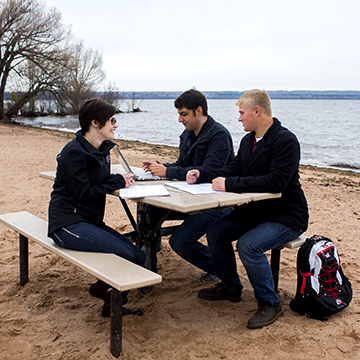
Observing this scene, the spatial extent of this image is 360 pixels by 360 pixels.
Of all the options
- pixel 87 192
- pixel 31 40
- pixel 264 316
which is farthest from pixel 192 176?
pixel 31 40

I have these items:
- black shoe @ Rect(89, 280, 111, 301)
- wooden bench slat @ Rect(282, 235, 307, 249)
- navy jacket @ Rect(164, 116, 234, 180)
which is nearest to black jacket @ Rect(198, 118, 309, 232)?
wooden bench slat @ Rect(282, 235, 307, 249)

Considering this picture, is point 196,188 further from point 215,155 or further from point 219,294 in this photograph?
point 219,294

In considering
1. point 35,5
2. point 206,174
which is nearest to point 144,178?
point 206,174

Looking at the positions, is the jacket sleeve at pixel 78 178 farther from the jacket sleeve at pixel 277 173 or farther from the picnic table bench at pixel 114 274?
the jacket sleeve at pixel 277 173

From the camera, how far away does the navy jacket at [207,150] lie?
3646 millimetres

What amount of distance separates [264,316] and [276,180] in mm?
1026

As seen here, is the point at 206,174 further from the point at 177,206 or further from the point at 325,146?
the point at 325,146

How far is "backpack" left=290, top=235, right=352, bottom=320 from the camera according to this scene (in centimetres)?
293

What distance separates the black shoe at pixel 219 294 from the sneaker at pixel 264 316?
0.41 m

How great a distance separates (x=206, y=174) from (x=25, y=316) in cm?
190

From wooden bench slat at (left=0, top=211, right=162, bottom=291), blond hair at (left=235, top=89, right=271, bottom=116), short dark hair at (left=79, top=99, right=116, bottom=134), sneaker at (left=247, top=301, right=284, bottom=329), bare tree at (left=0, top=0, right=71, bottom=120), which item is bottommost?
sneaker at (left=247, top=301, right=284, bottom=329)

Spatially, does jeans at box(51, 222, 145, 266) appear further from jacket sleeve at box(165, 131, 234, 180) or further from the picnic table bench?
jacket sleeve at box(165, 131, 234, 180)

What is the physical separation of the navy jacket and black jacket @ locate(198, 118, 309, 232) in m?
0.45

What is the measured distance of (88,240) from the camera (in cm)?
285
